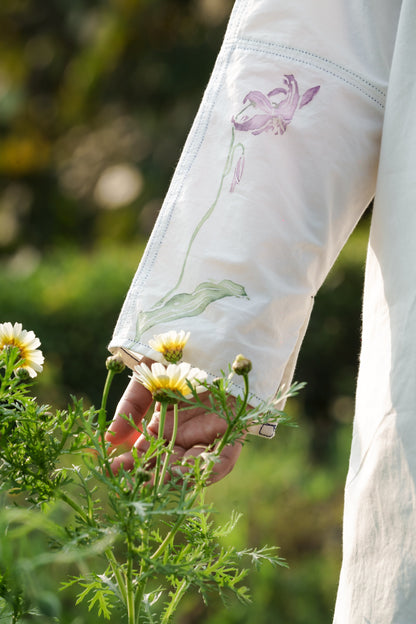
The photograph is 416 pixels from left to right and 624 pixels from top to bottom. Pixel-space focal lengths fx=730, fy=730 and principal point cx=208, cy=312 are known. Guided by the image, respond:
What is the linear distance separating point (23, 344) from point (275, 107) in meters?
0.52

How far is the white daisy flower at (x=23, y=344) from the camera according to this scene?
0.73 meters

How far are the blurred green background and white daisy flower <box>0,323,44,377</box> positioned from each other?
226cm

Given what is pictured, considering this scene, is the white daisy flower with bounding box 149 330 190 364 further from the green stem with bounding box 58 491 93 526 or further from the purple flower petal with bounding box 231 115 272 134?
the purple flower petal with bounding box 231 115 272 134

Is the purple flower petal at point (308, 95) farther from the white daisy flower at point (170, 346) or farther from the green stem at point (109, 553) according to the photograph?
the green stem at point (109, 553)

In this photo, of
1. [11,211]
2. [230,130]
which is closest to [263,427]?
[230,130]

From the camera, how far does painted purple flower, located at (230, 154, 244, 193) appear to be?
39.7 inches

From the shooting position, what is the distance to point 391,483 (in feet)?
2.81

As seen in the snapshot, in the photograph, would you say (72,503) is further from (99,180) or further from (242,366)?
(99,180)

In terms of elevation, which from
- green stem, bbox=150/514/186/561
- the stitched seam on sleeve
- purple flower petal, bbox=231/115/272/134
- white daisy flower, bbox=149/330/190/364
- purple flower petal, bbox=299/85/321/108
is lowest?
green stem, bbox=150/514/186/561

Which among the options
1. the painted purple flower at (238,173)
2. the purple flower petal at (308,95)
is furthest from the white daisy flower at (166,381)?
the purple flower petal at (308,95)

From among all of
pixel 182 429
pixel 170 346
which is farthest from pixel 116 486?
pixel 182 429

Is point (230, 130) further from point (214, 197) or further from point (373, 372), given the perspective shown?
point (373, 372)

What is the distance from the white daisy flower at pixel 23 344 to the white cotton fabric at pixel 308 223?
0.23m

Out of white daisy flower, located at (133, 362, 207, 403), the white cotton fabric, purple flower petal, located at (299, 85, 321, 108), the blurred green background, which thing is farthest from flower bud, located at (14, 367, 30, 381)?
the blurred green background
